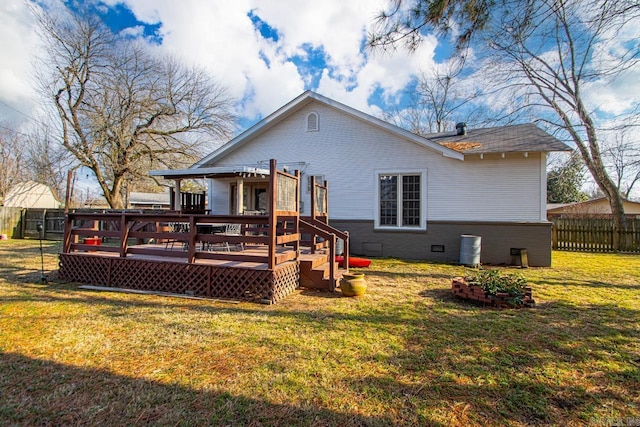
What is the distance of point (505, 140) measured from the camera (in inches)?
388

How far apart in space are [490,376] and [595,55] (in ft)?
23.2

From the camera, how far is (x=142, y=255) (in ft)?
21.5

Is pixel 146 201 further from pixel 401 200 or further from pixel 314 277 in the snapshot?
pixel 314 277

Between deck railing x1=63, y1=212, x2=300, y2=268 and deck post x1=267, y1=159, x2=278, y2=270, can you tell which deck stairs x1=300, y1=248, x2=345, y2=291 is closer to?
deck railing x1=63, y1=212, x2=300, y2=268

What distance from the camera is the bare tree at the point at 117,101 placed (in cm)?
1655

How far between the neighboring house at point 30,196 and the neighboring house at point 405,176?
2548cm

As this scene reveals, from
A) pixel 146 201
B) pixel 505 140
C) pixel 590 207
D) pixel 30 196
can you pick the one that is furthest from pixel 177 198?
pixel 590 207

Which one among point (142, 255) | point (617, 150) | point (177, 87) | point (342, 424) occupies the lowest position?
point (342, 424)

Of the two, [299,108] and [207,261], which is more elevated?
[299,108]

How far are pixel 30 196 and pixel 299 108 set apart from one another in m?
31.2

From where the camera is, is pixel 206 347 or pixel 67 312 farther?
pixel 67 312

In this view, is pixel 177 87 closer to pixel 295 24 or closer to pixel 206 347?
pixel 295 24

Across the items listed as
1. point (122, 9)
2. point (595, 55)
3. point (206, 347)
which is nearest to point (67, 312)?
point (206, 347)

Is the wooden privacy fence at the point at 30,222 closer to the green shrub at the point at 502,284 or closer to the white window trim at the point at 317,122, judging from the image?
the white window trim at the point at 317,122
